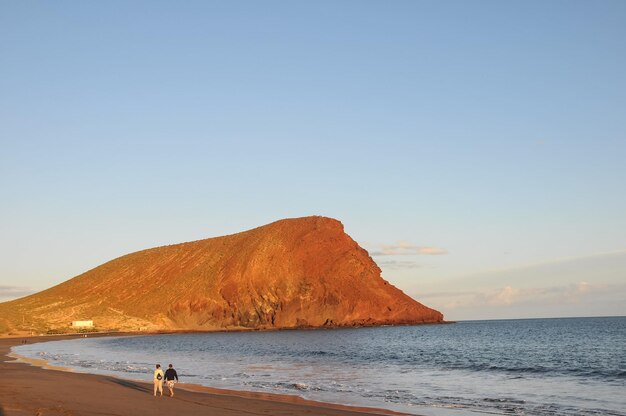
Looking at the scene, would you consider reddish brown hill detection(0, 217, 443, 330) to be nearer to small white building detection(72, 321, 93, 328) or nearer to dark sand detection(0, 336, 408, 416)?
small white building detection(72, 321, 93, 328)

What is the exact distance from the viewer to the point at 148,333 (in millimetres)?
168625

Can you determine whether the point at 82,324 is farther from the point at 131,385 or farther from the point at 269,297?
the point at 131,385

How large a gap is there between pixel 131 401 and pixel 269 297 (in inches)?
5832

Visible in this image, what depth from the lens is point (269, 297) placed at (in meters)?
178

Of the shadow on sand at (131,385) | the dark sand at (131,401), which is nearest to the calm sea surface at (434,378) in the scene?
the dark sand at (131,401)

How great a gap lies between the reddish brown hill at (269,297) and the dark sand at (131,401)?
13748cm

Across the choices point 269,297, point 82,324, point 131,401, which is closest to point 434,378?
point 131,401

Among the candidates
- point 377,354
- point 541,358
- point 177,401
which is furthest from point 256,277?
point 177,401

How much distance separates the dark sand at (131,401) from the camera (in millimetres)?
26656

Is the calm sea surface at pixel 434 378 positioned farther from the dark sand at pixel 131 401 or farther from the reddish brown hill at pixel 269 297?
the reddish brown hill at pixel 269 297

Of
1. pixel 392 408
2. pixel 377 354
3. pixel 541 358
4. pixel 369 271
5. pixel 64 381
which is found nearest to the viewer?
pixel 392 408

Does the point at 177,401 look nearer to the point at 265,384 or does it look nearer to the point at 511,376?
the point at 265,384

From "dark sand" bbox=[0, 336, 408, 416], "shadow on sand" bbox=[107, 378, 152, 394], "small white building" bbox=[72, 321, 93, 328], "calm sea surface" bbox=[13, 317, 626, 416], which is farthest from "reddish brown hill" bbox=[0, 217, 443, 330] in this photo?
"dark sand" bbox=[0, 336, 408, 416]

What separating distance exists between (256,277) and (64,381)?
13936 cm
